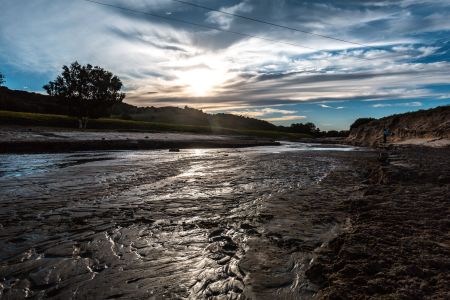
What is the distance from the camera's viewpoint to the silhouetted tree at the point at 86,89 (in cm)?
4609

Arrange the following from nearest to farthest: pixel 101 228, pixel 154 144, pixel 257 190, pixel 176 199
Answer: pixel 101 228 → pixel 176 199 → pixel 257 190 → pixel 154 144

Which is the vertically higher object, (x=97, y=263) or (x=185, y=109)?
(x=185, y=109)

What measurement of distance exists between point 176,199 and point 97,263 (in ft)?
9.44

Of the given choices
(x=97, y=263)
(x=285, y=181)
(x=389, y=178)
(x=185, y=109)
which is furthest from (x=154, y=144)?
(x=185, y=109)

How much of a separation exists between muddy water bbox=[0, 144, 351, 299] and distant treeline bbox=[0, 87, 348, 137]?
79.9 meters

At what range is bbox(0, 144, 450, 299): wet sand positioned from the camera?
8.75 feet

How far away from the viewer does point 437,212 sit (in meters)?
4.42

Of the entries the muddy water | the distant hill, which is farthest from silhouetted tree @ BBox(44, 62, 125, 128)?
the muddy water

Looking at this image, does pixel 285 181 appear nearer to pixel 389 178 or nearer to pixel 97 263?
pixel 389 178

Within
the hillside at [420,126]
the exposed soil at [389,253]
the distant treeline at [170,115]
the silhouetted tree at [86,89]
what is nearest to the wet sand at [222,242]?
the exposed soil at [389,253]

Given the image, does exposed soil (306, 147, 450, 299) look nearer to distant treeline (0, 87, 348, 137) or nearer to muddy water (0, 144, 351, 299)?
muddy water (0, 144, 351, 299)

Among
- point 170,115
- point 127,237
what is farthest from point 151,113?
point 127,237

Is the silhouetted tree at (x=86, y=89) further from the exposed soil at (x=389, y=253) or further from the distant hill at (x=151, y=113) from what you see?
the exposed soil at (x=389, y=253)

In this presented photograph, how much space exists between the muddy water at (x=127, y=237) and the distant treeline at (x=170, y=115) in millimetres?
79920
